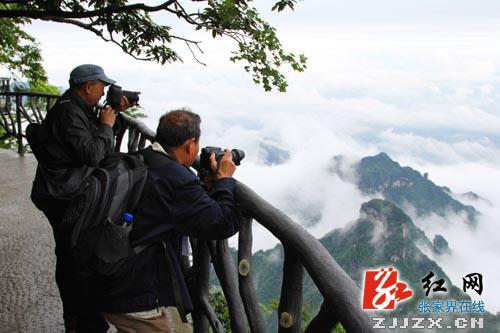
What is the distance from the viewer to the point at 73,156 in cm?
269

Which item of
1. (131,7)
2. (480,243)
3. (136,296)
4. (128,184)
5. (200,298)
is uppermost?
(131,7)

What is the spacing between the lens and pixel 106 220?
1979 millimetres

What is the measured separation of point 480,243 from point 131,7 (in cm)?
17352

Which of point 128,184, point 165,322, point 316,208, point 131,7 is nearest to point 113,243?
point 128,184

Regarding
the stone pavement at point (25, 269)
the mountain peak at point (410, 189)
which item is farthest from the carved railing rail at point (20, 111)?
the mountain peak at point (410, 189)

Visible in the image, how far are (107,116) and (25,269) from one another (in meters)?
2.44

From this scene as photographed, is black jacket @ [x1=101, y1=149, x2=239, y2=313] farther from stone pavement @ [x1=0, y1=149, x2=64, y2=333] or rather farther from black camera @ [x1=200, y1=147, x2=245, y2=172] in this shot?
stone pavement @ [x1=0, y1=149, x2=64, y2=333]

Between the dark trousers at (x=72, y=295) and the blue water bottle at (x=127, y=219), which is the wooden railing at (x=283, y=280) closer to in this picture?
the blue water bottle at (x=127, y=219)

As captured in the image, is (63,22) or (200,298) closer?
(200,298)

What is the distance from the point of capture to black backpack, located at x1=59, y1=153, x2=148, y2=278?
198 centimetres

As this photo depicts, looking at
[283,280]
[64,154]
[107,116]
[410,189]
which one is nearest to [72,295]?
[64,154]

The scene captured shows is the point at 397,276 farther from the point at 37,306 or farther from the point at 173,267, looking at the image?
the point at 37,306

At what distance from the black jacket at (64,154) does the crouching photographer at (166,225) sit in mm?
676

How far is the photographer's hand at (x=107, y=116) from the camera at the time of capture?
299 cm
